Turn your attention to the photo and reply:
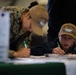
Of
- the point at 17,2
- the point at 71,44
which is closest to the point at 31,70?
the point at 71,44

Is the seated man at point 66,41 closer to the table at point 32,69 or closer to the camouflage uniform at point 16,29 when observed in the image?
the camouflage uniform at point 16,29

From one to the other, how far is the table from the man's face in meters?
1.54

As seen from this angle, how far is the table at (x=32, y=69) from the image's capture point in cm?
102

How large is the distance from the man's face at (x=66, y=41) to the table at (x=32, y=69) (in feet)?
5.06

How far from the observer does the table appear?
1.02 meters

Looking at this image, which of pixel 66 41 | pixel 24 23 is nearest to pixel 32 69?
pixel 24 23

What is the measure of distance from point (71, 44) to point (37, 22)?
0.72m

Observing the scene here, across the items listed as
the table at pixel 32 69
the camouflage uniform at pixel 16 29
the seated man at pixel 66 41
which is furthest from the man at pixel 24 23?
the table at pixel 32 69

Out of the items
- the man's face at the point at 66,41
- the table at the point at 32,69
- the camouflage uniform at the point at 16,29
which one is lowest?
the table at the point at 32,69

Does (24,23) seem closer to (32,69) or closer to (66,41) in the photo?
(66,41)

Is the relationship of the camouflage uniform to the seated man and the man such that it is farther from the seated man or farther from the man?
the seated man

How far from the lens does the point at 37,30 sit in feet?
6.68

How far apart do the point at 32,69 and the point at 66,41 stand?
65.5 inches

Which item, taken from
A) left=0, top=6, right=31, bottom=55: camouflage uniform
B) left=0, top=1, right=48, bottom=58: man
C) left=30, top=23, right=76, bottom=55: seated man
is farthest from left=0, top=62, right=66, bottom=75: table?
left=30, top=23, right=76, bottom=55: seated man
